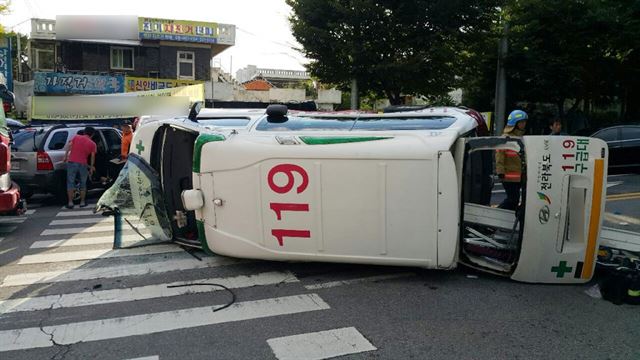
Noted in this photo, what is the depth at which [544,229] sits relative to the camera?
4.96 metres

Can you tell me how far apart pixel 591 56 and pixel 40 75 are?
24.6 meters

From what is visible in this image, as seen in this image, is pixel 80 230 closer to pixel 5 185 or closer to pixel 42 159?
pixel 5 185

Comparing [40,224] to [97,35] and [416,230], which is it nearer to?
[416,230]

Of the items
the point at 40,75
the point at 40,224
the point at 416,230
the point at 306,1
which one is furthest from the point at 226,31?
the point at 416,230

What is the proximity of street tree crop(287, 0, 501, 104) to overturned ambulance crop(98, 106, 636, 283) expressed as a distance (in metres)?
11.4

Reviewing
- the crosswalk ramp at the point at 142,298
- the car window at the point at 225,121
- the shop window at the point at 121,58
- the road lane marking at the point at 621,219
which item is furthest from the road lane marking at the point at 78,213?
the shop window at the point at 121,58

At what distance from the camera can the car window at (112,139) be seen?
41.3 ft

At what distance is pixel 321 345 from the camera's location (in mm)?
3875

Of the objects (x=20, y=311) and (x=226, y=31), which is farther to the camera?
(x=226, y=31)

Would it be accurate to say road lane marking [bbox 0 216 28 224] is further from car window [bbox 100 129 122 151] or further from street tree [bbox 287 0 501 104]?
street tree [bbox 287 0 501 104]

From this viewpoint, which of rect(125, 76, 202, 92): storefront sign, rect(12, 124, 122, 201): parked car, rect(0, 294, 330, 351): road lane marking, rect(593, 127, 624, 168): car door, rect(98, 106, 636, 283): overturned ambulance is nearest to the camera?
rect(0, 294, 330, 351): road lane marking

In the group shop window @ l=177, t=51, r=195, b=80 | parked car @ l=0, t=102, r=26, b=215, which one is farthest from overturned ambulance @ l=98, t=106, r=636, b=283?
shop window @ l=177, t=51, r=195, b=80

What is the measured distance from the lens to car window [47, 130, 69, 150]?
36.0ft

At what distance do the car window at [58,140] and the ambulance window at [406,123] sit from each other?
801 cm
